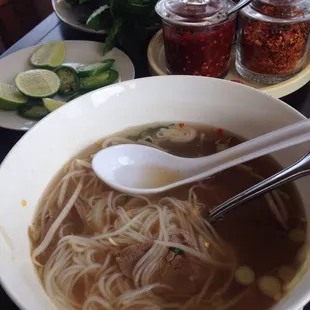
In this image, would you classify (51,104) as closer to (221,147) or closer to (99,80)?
(99,80)

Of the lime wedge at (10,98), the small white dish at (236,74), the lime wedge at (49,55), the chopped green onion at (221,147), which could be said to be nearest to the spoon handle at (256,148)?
the chopped green onion at (221,147)

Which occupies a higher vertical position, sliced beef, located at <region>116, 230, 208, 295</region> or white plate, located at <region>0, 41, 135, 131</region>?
white plate, located at <region>0, 41, 135, 131</region>

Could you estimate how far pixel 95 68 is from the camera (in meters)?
1.62

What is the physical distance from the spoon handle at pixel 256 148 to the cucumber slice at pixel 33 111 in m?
0.61

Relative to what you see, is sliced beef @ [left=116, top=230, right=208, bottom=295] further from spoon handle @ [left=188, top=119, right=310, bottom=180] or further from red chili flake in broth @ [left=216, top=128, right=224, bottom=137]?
red chili flake in broth @ [left=216, top=128, right=224, bottom=137]

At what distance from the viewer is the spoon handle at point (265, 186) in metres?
0.96

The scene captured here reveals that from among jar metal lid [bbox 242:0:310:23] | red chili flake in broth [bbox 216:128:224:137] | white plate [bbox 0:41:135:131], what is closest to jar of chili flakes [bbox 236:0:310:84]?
jar metal lid [bbox 242:0:310:23]

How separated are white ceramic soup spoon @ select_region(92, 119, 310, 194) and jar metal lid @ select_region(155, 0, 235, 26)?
46 centimetres

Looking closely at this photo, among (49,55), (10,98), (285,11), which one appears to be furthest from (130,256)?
(49,55)

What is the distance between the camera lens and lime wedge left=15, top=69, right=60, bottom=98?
1.52 m

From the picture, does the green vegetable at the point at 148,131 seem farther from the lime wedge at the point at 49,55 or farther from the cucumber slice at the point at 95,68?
the lime wedge at the point at 49,55

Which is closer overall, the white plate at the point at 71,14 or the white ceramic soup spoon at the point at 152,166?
the white ceramic soup spoon at the point at 152,166

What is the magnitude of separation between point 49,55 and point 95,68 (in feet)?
0.71

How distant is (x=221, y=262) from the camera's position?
3.20ft
